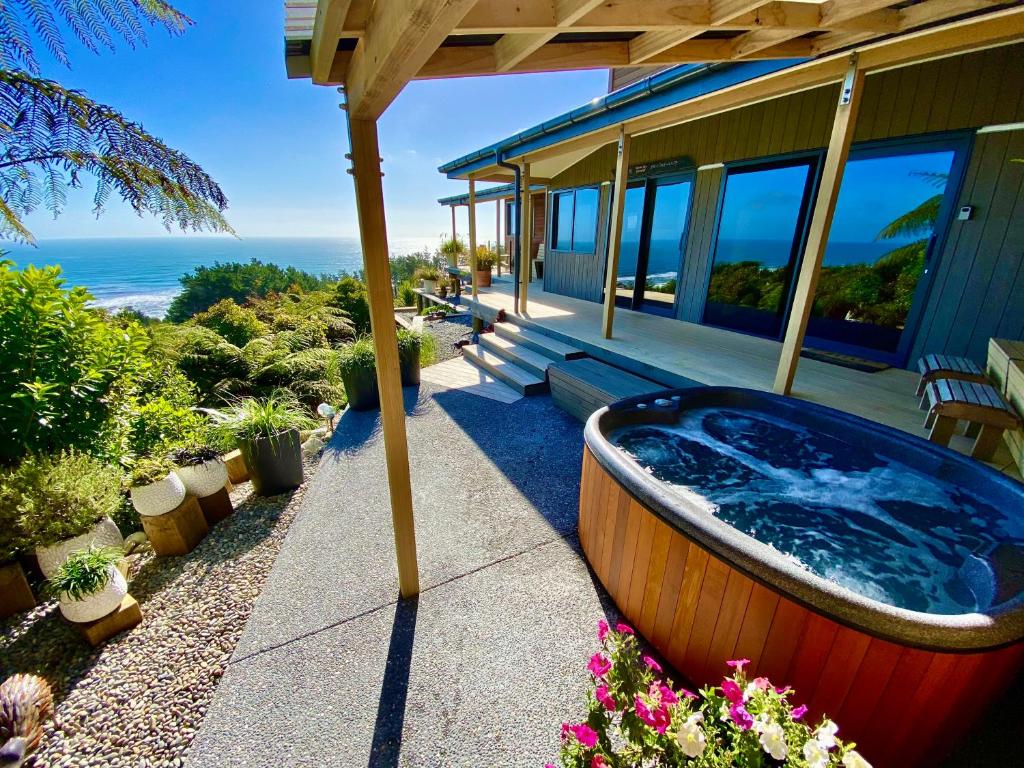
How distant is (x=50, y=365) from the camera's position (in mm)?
2578

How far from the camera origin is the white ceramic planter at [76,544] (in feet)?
7.49

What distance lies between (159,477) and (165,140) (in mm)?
2610

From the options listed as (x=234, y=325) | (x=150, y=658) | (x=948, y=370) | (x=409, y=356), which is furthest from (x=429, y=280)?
(x=948, y=370)

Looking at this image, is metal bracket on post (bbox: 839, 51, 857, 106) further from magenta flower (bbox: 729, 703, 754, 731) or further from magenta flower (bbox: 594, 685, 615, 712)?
magenta flower (bbox: 594, 685, 615, 712)

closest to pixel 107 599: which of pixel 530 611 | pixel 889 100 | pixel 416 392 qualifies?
pixel 530 611

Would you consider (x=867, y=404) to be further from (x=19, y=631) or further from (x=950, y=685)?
(x=19, y=631)

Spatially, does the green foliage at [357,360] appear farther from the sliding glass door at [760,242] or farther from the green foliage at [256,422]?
the sliding glass door at [760,242]

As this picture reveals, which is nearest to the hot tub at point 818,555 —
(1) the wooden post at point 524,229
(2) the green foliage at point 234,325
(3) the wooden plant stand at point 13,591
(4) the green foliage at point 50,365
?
(3) the wooden plant stand at point 13,591

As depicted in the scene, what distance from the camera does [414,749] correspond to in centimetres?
161

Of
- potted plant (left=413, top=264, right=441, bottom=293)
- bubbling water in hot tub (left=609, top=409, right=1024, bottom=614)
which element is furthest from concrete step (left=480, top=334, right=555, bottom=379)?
potted plant (left=413, top=264, right=441, bottom=293)

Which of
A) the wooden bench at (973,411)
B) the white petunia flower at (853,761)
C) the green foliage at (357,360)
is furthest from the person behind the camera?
the green foliage at (357,360)

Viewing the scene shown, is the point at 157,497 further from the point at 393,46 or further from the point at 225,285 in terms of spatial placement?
the point at 225,285

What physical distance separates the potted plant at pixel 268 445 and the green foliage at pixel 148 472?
0.51 metres

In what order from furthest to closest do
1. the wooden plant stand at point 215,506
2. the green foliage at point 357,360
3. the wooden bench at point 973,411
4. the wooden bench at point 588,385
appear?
the green foliage at point 357,360
the wooden bench at point 588,385
the wooden plant stand at point 215,506
the wooden bench at point 973,411
